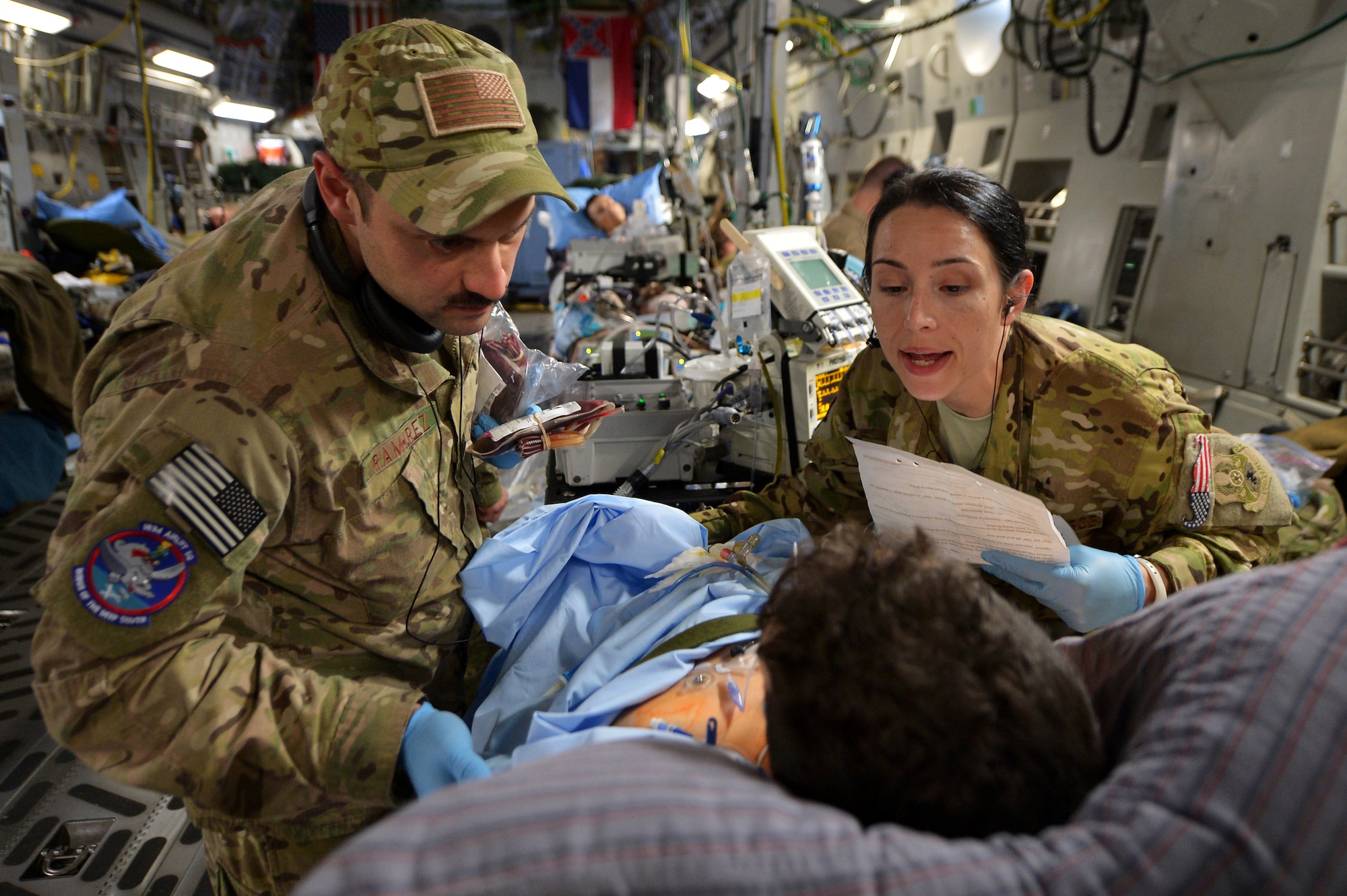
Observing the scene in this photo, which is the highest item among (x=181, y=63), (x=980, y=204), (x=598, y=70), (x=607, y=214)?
(x=598, y=70)

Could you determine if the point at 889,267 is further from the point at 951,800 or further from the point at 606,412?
the point at 951,800

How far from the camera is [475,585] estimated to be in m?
1.48

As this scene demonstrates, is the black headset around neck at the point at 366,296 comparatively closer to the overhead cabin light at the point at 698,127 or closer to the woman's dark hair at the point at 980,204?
the woman's dark hair at the point at 980,204

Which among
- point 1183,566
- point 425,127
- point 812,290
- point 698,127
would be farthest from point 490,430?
point 698,127

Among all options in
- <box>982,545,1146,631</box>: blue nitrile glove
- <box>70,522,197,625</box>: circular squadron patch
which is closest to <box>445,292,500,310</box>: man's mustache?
<box>70,522,197,625</box>: circular squadron patch

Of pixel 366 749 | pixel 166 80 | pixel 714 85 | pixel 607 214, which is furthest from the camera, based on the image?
pixel 166 80

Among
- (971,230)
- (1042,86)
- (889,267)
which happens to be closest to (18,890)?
(889,267)

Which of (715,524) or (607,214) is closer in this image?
(715,524)

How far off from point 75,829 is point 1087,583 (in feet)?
8.22

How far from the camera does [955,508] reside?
1.50 metres

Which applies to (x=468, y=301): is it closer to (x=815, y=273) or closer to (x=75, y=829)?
(x=815, y=273)

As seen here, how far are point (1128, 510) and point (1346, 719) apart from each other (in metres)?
1.07

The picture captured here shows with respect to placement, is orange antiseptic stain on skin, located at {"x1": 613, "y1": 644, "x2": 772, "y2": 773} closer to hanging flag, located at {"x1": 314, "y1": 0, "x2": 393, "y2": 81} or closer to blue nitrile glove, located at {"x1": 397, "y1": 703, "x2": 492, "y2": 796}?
blue nitrile glove, located at {"x1": 397, "y1": 703, "x2": 492, "y2": 796}

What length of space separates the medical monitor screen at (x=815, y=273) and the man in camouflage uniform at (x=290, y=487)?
1.17 m
